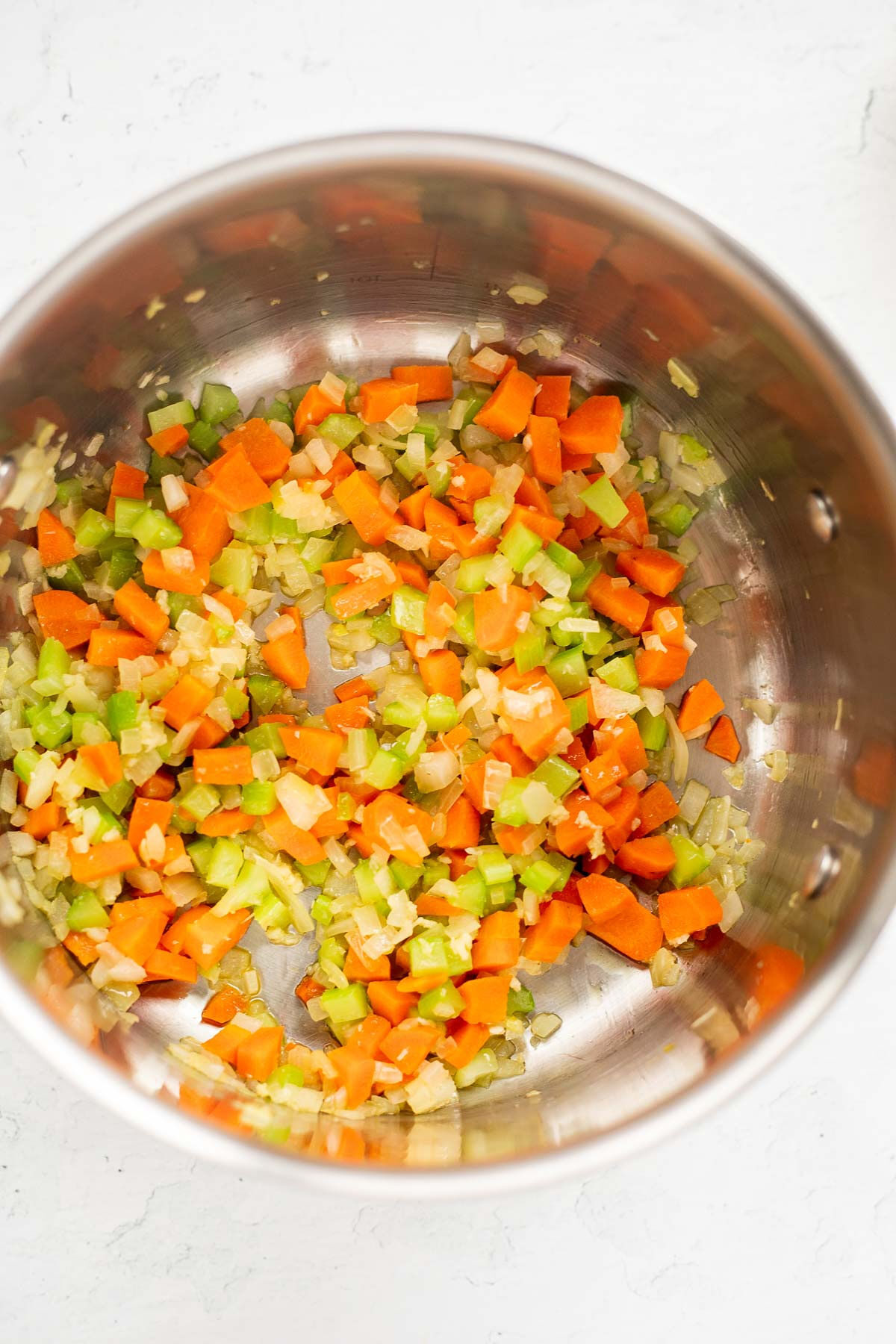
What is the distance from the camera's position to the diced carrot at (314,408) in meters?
1.93

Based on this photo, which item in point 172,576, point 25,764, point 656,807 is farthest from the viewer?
point 656,807

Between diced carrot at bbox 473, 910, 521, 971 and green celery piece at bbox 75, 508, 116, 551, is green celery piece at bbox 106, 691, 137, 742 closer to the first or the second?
green celery piece at bbox 75, 508, 116, 551

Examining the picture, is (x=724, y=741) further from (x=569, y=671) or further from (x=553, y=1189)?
(x=553, y=1189)

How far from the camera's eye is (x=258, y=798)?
1836 millimetres

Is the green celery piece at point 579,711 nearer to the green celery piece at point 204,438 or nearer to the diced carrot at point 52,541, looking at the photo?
the green celery piece at point 204,438

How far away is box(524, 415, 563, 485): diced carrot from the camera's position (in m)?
1.88

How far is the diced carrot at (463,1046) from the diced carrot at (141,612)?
90cm

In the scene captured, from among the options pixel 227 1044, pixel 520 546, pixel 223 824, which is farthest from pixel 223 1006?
pixel 520 546

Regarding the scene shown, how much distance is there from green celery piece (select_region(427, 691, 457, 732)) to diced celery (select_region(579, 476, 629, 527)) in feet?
1.46

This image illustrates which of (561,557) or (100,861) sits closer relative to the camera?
(100,861)

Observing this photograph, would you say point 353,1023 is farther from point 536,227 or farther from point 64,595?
point 536,227

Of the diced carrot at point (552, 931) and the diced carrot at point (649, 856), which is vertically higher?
the diced carrot at point (649, 856)

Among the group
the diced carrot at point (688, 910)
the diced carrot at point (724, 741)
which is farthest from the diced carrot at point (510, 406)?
the diced carrot at point (688, 910)

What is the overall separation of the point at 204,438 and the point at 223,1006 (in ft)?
3.49
